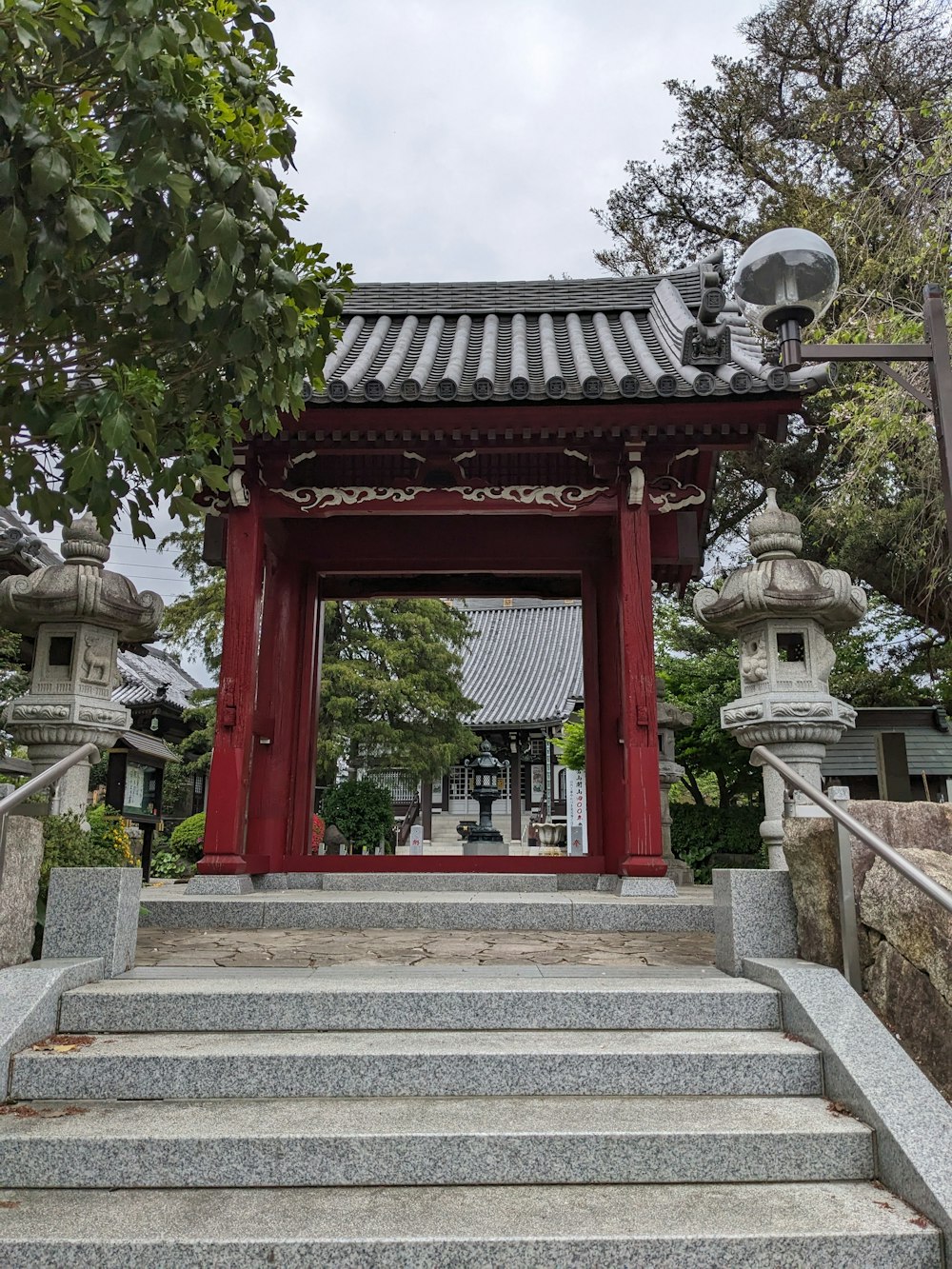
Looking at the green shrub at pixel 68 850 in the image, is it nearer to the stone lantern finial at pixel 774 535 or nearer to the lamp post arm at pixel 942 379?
the lamp post arm at pixel 942 379

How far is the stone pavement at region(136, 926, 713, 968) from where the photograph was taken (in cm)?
471

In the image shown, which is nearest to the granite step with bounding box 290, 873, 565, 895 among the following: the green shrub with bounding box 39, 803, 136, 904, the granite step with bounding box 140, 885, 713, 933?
the granite step with bounding box 140, 885, 713, 933

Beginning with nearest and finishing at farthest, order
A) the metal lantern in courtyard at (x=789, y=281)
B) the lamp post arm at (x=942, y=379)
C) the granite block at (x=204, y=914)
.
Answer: the lamp post arm at (x=942, y=379) → the metal lantern in courtyard at (x=789, y=281) → the granite block at (x=204, y=914)

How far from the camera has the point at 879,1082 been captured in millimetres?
3191

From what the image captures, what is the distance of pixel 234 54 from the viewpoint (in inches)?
120

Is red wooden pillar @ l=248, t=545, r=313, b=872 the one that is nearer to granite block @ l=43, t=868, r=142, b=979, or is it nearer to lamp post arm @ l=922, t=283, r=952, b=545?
granite block @ l=43, t=868, r=142, b=979

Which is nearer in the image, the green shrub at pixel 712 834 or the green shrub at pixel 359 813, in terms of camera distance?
the green shrub at pixel 359 813

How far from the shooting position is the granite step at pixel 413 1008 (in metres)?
3.78

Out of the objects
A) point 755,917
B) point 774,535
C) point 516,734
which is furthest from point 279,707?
point 516,734

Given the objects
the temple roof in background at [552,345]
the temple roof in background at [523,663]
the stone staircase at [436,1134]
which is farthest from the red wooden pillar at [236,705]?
the temple roof in background at [523,663]

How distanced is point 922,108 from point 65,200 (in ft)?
24.2

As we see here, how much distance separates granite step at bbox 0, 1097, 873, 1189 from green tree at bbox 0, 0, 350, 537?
2.08m

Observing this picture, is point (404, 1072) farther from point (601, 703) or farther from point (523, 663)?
point (523, 663)

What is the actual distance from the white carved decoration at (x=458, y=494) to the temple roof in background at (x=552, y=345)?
904mm
